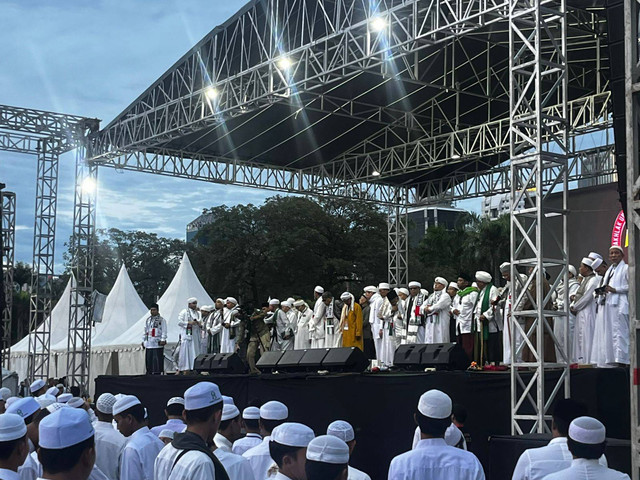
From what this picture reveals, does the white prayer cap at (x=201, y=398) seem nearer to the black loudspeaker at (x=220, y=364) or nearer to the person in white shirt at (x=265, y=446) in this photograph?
the person in white shirt at (x=265, y=446)

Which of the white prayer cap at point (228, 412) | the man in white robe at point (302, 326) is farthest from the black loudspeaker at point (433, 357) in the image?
the man in white robe at point (302, 326)

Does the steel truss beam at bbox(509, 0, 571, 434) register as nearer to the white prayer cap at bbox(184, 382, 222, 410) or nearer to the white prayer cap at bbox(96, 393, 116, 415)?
the white prayer cap at bbox(96, 393, 116, 415)

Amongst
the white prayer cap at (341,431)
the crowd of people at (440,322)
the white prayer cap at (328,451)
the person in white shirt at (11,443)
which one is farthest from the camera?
the crowd of people at (440,322)

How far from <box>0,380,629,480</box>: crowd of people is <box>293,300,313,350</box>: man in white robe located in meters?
11.6

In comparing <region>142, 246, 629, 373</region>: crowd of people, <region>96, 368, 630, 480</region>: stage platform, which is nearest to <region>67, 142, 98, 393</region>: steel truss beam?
<region>142, 246, 629, 373</region>: crowd of people

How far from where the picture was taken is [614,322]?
11.1 meters

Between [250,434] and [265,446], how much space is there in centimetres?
92

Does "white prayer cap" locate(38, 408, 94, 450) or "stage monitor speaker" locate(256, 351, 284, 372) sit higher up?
"white prayer cap" locate(38, 408, 94, 450)

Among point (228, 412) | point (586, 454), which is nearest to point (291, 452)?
point (586, 454)

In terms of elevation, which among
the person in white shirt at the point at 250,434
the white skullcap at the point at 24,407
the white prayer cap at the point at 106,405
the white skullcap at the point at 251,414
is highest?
the white skullcap at the point at 24,407

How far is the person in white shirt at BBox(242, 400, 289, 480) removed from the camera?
5621mm

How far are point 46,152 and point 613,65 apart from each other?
53.5ft

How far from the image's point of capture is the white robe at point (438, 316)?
1399 centimetres

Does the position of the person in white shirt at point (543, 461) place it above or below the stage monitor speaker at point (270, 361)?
above
